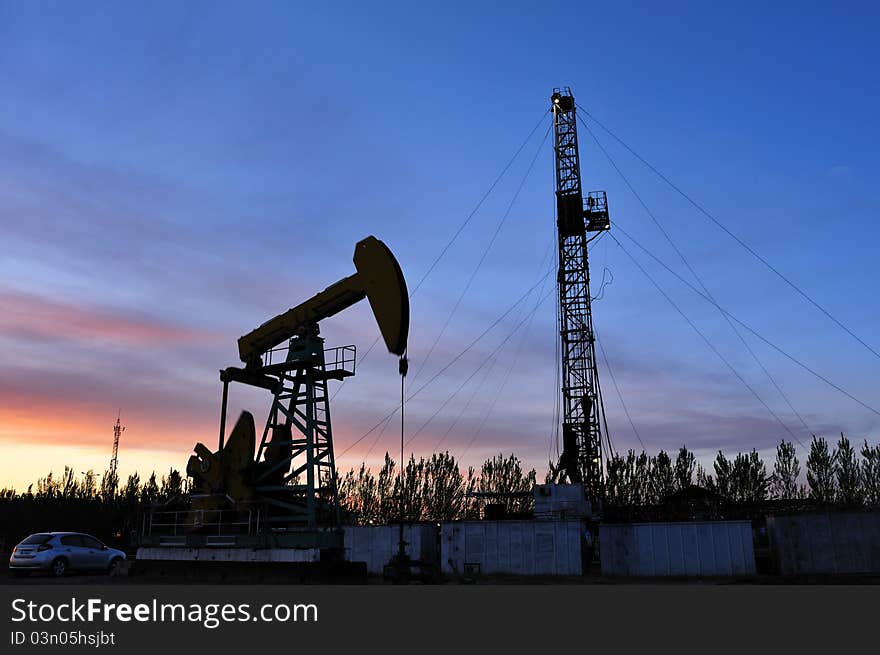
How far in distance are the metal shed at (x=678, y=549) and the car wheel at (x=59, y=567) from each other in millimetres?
22493

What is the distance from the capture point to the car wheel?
71.6 feet

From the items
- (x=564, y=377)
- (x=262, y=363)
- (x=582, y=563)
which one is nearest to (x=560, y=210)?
(x=564, y=377)

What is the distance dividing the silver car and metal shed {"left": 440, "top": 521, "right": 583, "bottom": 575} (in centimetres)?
1692

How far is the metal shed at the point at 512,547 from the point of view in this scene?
108ft

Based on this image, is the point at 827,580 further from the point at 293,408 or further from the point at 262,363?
the point at 262,363

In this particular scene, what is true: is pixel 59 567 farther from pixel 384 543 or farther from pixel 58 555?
pixel 384 543

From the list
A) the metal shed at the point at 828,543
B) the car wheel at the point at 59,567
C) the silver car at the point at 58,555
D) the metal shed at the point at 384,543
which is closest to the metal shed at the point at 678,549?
the metal shed at the point at 828,543

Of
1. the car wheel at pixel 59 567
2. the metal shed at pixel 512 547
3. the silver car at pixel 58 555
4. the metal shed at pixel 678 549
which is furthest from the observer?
the metal shed at pixel 512 547

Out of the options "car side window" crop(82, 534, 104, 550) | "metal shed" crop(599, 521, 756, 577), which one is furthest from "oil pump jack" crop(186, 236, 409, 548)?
"metal shed" crop(599, 521, 756, 577)

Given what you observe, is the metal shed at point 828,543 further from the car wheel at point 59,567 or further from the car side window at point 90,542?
the car wheel at point 59,567

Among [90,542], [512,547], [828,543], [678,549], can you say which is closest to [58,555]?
[90,542]
